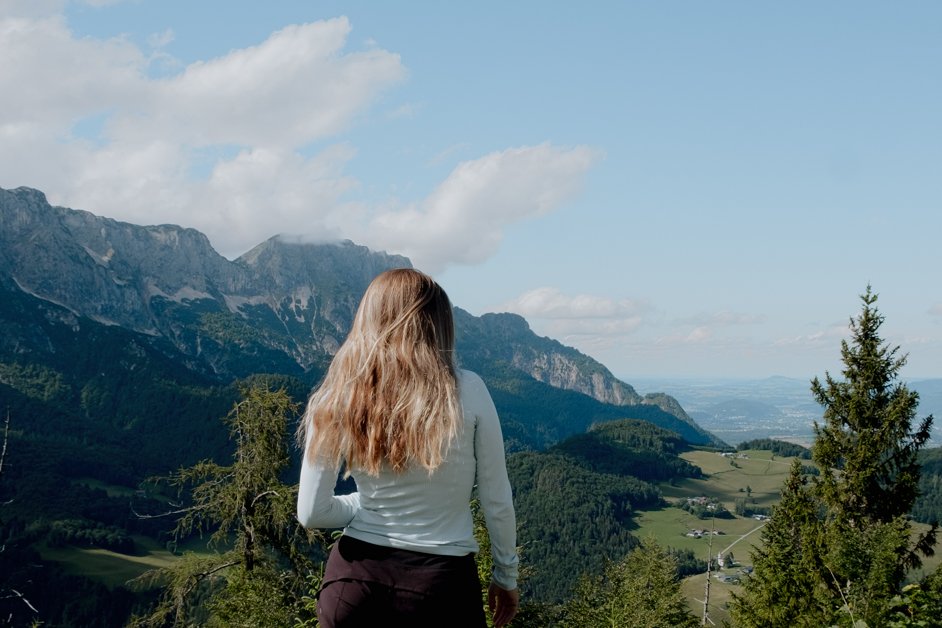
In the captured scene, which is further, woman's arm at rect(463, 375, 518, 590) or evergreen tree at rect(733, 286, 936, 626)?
evergreen tree at rect(733, 286, 936, 626)

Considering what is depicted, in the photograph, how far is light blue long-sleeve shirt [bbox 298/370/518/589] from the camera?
3354 millimetres

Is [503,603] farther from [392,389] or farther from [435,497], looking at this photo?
[392,389]

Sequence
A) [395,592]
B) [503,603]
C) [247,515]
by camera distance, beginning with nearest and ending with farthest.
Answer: [395,592], [503,603], [247,515]

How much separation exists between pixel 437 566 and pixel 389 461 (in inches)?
22.9

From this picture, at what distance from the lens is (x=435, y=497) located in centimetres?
338

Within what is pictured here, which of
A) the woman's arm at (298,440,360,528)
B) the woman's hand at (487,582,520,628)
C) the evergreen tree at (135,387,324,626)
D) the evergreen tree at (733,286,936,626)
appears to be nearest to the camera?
the woman's arm at (298,440,360,528)

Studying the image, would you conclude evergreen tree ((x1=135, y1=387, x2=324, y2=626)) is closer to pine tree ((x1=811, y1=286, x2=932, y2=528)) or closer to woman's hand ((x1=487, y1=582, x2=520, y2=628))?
woman's hand ((x1=487, y1=582, x2=520, y2=628))

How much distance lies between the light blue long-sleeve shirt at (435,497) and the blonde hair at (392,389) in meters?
0.10

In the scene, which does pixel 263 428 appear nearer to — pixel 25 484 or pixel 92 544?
pixel 92 544

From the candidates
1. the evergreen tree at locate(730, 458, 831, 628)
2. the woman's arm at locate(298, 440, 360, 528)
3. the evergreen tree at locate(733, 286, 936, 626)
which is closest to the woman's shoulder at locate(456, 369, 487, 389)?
the woman's arm at locate(298, 440, 360, 528)

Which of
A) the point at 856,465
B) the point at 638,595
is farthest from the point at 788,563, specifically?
the point at 638,595

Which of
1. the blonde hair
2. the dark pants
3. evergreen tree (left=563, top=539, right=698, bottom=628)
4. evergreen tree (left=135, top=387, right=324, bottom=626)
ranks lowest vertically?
evergreen tree (left=563, top=539, right=698, bottom=628)

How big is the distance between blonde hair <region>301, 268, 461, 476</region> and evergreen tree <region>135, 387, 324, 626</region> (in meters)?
12.1

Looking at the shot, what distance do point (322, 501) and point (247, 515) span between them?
43.2ft
